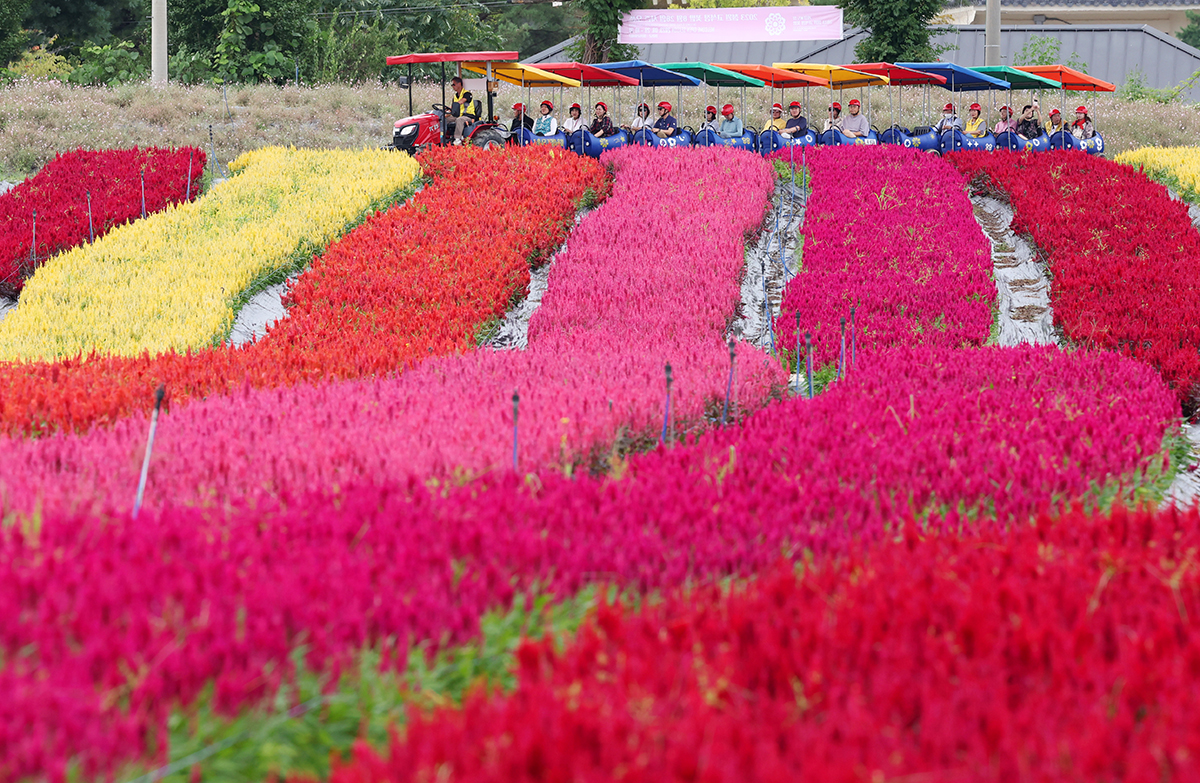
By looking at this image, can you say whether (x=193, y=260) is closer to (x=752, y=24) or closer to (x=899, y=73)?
(x=899, y=73)

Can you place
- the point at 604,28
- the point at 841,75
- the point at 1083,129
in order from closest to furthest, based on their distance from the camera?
the point at 841,75 < the point at 1083,129 < the point at 604,28

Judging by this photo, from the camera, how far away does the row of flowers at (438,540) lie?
9.59 ft

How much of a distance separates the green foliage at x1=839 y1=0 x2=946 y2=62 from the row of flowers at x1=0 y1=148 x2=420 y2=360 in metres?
19.1

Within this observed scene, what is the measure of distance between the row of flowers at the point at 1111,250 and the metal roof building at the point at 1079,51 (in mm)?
27143

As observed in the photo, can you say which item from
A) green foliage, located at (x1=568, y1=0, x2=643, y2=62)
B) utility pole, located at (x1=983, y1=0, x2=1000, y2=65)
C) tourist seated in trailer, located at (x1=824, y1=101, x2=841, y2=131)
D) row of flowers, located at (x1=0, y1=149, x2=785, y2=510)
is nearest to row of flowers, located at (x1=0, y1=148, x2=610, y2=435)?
row of flowers, located at (x1=0, y1=149, x2=785, y2=510)

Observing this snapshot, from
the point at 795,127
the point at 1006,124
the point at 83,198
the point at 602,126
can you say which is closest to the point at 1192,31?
the point at 1006,124

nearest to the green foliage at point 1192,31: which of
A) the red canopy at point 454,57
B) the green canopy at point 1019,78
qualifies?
the green canopy at point 1019,78

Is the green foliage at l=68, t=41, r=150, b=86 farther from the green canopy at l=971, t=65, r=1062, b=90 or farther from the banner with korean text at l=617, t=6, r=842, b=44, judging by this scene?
the green canopy at l=971, t=65, r=1062, b=90

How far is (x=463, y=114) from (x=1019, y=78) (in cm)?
1181

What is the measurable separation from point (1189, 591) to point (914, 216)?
11357 mm

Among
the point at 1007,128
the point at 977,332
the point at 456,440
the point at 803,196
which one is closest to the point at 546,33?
the point at 1007,128

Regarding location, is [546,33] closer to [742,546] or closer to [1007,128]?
[1007,128]

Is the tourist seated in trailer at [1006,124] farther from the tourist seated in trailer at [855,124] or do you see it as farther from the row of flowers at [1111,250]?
the row of flowers at [1111,250]

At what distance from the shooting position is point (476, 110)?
1898 cm
